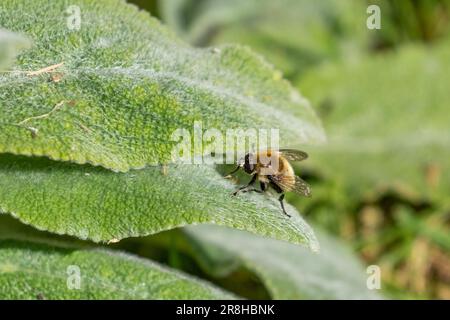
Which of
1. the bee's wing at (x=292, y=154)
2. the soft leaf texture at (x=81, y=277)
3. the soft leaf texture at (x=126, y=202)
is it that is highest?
the bee's wing at (x=292, y=154)

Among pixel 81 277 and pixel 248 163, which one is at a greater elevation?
pixel 248 163

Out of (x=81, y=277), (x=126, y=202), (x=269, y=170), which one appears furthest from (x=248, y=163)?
(x=81, y=277)

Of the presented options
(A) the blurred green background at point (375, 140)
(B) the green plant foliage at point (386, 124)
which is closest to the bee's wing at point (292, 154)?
(A) the blurred green background at point (375, 140)

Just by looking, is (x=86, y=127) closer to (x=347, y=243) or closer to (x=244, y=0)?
(x=347, y=243)

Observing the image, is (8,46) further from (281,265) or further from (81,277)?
(281,265)

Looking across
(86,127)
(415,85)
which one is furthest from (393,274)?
(86,127)

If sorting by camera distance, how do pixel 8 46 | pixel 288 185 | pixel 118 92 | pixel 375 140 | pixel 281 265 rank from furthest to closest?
1. pixel 375 140
2. pixel 281 265
3. pixel 288 185
4. pixel 118 92
5. pixel 8 46

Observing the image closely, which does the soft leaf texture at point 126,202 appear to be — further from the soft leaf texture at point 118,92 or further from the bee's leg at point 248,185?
the soft leaf texture at point 118,92
